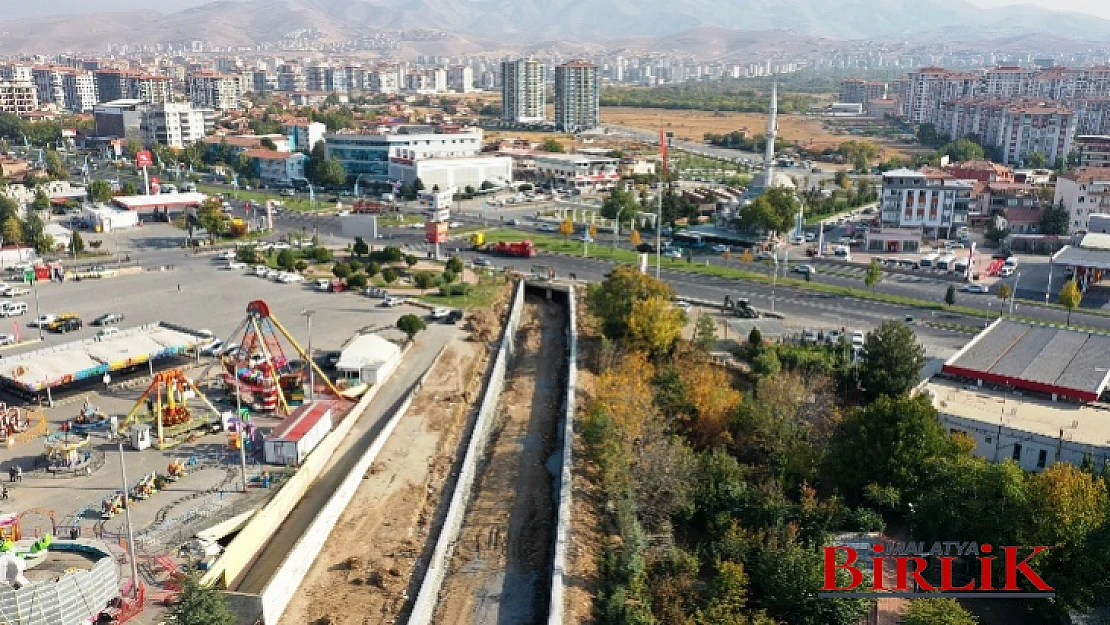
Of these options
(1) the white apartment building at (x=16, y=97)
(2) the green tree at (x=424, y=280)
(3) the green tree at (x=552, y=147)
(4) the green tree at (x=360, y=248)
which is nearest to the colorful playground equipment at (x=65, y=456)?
(2) the green tree at (x=424, y=280)

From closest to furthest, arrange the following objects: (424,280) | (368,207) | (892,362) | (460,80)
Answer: (892,362), (424,280), (368,207), (460,80)

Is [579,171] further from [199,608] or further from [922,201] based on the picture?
[199,608]

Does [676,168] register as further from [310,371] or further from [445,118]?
[310,371]

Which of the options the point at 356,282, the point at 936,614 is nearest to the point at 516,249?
the point at 356,282

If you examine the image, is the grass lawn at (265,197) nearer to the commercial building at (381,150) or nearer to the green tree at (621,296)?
the commercial building at (381,150)

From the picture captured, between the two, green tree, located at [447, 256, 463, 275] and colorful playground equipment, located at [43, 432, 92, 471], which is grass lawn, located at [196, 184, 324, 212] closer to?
green tree, located at [447, 256, 463, 275]

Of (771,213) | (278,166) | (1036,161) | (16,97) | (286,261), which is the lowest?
(286,261)

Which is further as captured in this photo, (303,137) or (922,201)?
(303,137)
